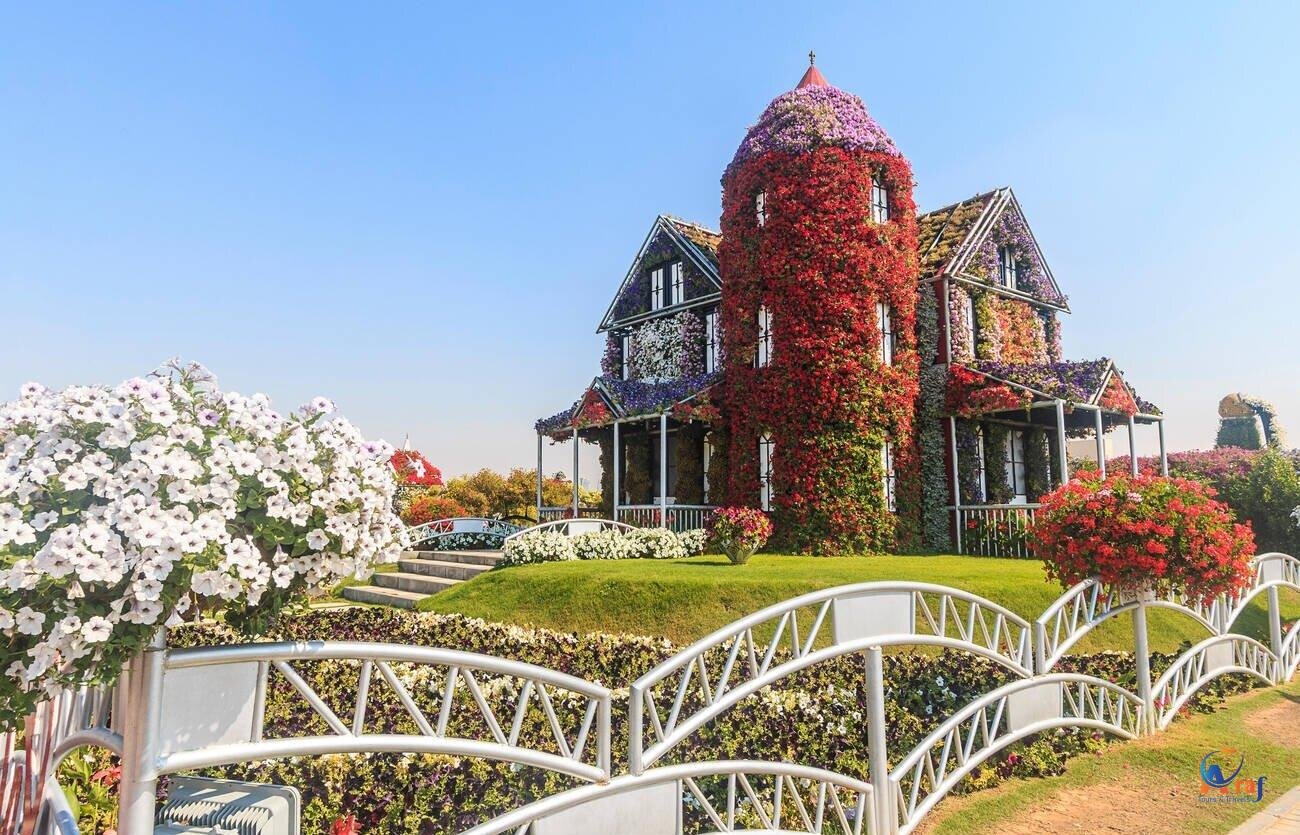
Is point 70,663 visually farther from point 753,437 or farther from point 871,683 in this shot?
point 753,437

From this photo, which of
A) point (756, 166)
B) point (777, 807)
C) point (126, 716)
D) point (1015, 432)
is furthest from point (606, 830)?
point (1015, 432)

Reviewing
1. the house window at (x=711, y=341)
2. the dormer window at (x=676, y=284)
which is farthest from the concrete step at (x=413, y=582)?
the dormer window at (x=676, y=284)

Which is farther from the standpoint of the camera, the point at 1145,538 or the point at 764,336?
the point at 764,336

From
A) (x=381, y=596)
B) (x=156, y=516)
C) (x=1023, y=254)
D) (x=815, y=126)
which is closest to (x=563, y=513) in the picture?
(x=381, y=596)

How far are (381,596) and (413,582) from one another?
0.72 metres

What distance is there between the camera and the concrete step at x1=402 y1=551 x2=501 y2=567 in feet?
55.6

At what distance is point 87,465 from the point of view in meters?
2.59

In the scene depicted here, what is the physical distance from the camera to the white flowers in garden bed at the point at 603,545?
1588 cm

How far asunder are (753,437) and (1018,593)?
28.0ft

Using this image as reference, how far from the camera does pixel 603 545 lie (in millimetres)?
16797

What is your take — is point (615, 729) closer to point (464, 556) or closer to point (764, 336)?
point (464, 556)

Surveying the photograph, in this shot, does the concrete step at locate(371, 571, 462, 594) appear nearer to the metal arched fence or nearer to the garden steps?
the garden steps

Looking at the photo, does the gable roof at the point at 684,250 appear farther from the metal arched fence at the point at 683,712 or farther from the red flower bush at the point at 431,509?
the metal arched fence at the point at 683,712

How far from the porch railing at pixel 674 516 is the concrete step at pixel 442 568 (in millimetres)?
4710
